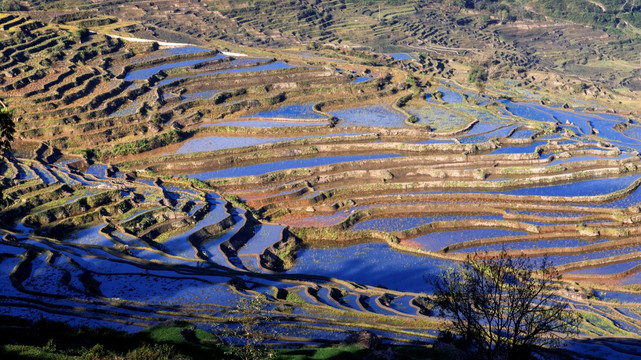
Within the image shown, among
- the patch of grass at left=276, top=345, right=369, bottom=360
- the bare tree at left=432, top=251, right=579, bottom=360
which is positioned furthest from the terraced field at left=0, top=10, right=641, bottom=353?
the bare tree at left=432, top=251, right=579, bottom=360

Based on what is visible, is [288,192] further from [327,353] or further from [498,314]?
[498,314]

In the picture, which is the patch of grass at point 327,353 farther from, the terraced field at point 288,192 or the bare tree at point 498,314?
the bare tree at point 498,314

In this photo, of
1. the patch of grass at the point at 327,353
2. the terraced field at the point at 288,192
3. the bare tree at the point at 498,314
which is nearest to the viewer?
the bare tree at the point at 498,314

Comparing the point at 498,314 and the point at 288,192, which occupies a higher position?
→ the point at 498,314

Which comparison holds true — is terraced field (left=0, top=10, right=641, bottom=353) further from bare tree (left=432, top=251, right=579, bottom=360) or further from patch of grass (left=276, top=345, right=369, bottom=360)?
bare tree (left=432, top=251, right=579, bottom=360)

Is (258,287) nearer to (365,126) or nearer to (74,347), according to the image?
(74,347)

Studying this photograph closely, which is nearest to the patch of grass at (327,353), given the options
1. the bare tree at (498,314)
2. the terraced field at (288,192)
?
the terraced field at (288,192)

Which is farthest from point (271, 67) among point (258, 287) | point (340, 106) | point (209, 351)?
point (209, 351)

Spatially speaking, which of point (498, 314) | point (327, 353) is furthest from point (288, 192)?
point (498, 314)

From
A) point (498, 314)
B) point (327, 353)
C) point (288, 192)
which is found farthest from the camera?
point (288, 192)
